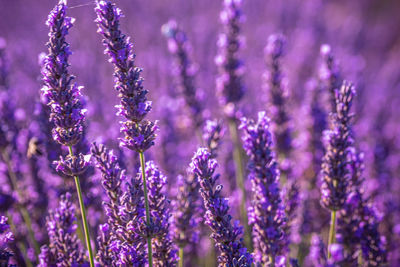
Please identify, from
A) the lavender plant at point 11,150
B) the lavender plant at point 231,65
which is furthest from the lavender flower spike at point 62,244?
the lavender plant at point 231,65

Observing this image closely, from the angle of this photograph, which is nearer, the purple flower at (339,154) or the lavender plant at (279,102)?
the purple flower at (339,154)

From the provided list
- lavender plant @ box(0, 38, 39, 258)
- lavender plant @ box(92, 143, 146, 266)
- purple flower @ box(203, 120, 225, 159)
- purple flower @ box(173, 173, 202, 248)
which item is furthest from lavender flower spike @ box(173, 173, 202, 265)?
lavender plant @ box(0, 38, 39, 258)

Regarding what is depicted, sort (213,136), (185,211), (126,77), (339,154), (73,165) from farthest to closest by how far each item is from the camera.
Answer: (213,136) < (185,211) < (339,154) < (73,165) < (126,77)

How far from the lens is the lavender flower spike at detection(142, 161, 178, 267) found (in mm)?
2211

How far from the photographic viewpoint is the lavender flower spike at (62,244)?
2.41 metres

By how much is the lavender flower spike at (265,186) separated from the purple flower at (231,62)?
200cm

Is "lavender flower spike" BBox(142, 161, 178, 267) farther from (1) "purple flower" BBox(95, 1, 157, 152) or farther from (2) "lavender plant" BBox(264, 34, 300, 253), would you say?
(2) "lavender plant" BBox(264, 34, 300, 253)

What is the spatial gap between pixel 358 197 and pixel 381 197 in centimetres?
176

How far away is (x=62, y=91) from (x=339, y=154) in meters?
1.95

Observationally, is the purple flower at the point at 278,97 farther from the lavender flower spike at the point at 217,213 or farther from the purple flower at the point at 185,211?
the lavender flower spike at the point at 217,213

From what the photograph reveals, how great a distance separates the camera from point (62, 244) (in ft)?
7.93

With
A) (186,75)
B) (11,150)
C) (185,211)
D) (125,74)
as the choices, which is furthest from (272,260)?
(11,150)

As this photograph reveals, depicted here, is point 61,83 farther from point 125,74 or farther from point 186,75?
point 186,75

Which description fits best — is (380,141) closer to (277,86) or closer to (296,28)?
(277,86)
